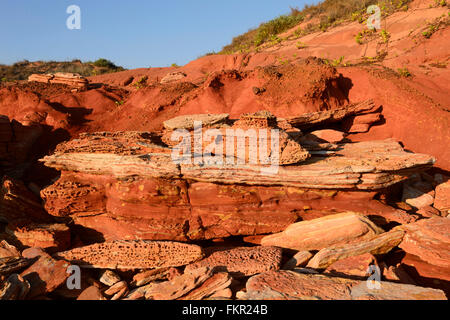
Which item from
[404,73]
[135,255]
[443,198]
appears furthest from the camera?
[404,73]

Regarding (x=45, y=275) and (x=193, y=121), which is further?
(x=193, y=121)

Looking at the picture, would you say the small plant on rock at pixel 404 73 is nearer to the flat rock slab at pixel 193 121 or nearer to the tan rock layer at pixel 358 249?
the tan rock layer at pixel 358 249

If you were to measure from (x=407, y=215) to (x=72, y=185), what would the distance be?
24.0 ft

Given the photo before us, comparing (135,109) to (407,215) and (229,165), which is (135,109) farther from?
(407,215)

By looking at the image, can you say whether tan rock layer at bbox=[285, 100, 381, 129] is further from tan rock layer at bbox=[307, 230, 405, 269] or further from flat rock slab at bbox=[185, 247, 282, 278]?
flat rock slab at bbox=[185, 247, 282, 278]

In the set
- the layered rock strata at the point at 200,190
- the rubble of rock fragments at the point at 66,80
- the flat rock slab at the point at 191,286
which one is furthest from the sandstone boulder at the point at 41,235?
the rubble of rock fragments at the point at 66,80

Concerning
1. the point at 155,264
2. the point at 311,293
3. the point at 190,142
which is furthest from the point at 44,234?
the point at 311,293

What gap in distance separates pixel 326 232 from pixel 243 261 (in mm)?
1789

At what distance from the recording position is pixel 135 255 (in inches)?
189

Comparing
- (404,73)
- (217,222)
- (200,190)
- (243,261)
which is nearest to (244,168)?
(200,190)

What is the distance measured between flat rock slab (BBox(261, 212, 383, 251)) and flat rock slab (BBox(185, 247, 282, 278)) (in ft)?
1.61

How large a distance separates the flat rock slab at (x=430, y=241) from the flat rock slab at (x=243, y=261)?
254 cm

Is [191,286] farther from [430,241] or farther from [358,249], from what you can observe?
[430,241]

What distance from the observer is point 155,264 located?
478 cm
